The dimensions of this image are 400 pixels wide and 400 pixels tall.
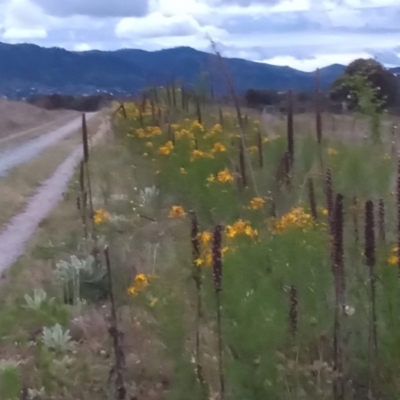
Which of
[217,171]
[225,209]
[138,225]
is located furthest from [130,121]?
[225,209]

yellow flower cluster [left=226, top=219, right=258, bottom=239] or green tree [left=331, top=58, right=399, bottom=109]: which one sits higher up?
green tree [left=331, top=58, right=399, bottom=109]

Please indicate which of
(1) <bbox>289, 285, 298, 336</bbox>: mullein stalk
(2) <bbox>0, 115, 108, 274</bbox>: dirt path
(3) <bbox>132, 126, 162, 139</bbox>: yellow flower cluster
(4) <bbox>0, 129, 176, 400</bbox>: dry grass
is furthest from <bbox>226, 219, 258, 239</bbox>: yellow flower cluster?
(3) <bbox>132, 126, 162, 139</bbox>: yellow flower cluster

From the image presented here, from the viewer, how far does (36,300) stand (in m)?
6.41

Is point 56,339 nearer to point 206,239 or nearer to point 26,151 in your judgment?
point 206,239

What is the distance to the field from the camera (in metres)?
3.85

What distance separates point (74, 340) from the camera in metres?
5.78

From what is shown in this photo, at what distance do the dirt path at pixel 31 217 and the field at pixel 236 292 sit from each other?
0.39m

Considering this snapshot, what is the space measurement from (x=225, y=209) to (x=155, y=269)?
69 cm

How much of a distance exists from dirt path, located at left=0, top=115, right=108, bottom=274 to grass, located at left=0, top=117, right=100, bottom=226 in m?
0.11

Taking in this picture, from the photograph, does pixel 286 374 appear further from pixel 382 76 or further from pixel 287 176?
pixel 382 76

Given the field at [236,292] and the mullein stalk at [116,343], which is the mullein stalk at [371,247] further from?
the mullein stalk at [116,343]

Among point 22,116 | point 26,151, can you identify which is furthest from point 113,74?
point 22,116

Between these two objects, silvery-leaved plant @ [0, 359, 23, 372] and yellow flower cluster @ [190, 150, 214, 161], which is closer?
silvery-leaved plant @ [0, 359, 23, 372]

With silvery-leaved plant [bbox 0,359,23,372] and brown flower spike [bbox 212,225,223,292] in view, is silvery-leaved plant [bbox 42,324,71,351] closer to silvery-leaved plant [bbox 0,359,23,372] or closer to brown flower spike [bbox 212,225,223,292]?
silvery-leaved plant [bbox 0,359,23,372]
